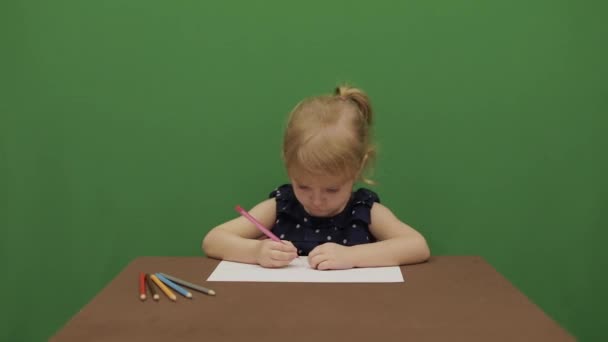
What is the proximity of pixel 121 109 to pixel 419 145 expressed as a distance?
2.22 ft

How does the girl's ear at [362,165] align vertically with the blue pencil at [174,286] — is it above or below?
above

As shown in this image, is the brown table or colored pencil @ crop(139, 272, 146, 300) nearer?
the brown table

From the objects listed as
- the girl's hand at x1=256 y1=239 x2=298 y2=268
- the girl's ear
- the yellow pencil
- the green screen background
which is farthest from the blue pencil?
the green screen background

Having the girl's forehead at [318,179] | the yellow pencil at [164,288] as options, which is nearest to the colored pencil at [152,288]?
the yellow pencil at [164,288]

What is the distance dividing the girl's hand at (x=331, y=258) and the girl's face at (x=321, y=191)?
3.8 inches

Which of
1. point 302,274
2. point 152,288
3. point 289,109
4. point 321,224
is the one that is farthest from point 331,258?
point 289,109

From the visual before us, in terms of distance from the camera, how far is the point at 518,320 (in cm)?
79

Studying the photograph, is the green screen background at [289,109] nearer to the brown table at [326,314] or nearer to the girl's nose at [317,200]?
the girl's nose at [317,200]

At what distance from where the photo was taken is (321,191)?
3.58 ft

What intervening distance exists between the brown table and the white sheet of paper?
24 millimetres

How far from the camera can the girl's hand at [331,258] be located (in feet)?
3.34

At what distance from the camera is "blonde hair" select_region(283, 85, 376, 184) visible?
41.6 inches

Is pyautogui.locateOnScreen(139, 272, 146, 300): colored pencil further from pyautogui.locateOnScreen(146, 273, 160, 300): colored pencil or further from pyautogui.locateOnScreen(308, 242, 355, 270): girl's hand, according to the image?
pyautogui.locateOnScreen(308, 242, 355, 270): girl's hand

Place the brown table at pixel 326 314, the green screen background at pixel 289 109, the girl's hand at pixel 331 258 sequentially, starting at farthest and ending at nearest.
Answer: the green screen background at pixel 289 109 → the girl's hand at pixel 331 258 → the brown table at pixel 326 314
